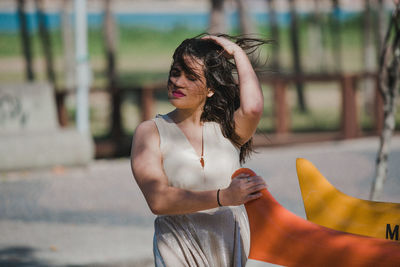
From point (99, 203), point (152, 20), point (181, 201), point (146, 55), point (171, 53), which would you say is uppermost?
point (181, 201)

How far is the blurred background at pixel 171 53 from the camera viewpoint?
11273 mm

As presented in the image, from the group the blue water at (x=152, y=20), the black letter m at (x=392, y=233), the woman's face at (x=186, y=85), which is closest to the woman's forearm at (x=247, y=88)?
the woman's face at (x=186, y=85)

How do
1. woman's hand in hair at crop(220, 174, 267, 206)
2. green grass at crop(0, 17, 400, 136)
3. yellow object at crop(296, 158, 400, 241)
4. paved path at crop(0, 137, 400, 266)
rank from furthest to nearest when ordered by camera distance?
green grass at crop(0, 17, 400, 136) → paved path at crop(0, 137, 400, 266) → yellow object at crop(296, 158, 400, 241) → woman's hand in hair at crop(220, 174, 267, 206)

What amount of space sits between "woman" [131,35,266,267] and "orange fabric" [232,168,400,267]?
231 mm

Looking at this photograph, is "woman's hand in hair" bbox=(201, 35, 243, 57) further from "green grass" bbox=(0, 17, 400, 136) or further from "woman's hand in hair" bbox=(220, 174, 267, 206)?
"green grass" bbox=(0, 17, 400, 136)

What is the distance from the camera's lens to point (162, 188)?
2068mm

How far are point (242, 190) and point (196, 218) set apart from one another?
1.16 feet

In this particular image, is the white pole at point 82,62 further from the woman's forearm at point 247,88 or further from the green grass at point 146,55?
the green grass at point 146,55

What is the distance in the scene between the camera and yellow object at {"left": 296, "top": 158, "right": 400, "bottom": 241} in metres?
2.46

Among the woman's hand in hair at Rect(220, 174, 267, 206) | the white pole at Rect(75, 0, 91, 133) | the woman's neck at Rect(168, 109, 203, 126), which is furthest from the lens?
the white pole at Rect(75, 0, 91, 133)

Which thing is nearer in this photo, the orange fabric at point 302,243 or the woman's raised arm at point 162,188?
the orange fabric at point 302,243

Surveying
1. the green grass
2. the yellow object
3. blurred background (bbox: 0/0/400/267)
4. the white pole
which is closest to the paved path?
blurred background (bbox: 0/0/400/267)

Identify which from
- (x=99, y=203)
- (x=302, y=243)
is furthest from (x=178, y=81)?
(x=99, y=203)

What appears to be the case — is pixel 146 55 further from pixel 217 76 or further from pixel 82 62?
pixel 217 76
